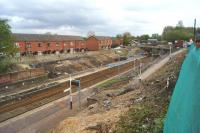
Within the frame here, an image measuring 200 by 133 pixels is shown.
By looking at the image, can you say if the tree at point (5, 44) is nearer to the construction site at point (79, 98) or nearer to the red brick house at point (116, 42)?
the construction site at point (79, 98)

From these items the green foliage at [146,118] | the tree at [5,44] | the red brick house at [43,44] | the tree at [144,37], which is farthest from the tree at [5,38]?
the tree at [144,37]

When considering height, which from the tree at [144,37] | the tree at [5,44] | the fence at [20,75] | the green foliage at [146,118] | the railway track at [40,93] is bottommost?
the railway track at [40,93]

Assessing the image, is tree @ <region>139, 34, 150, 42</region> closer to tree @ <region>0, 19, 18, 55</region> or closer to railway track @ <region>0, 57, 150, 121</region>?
railway track @ <region>0, 57, 150, 121</region>

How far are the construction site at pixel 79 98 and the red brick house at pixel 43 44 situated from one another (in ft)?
20.5

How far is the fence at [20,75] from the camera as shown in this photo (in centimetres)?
3512

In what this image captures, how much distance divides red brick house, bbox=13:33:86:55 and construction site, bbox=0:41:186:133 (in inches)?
246

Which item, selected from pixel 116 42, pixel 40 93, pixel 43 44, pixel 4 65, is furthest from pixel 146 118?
pixel 116 42

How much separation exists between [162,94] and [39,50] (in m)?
50.0

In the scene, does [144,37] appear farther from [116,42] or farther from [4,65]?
[4,65]

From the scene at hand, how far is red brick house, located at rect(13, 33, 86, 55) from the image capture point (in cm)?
5578

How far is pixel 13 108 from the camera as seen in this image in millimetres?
25891

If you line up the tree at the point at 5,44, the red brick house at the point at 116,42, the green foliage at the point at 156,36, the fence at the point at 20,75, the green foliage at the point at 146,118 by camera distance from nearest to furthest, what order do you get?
the green foliage at the point at 146,118 < the fence at the point at 20,75 < the tree at the point at 5,44 < the red brick house at the point at 116,42 < the green foliage at the point at 156,36

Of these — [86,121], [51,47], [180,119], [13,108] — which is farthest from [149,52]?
[180,119]

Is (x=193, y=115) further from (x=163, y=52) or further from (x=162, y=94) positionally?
(x=163, y=52)
